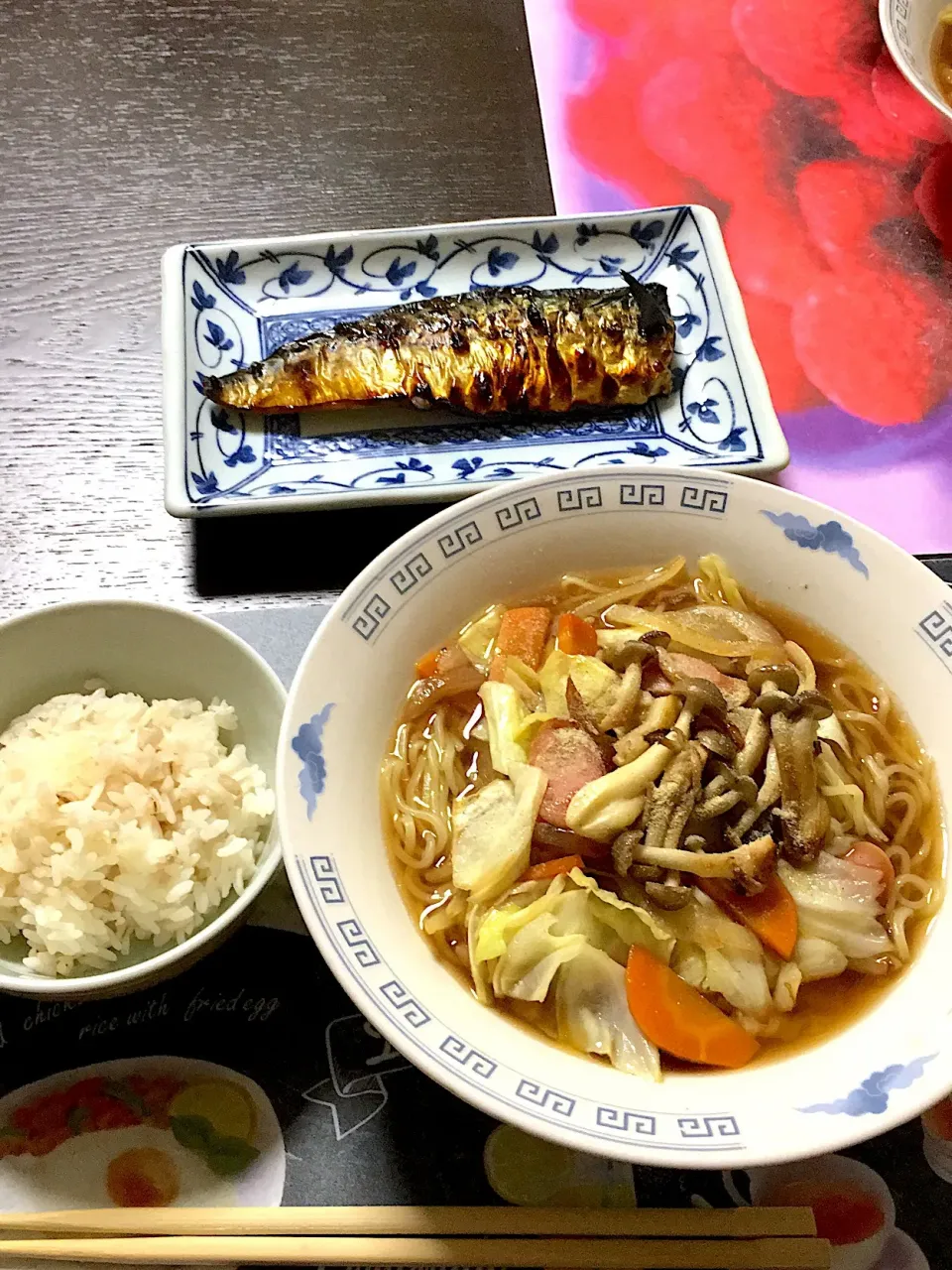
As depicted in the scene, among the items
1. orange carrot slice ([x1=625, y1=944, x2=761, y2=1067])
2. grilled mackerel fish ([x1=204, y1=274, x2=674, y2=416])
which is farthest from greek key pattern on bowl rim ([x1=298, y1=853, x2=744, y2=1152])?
grilled mackerel fish ([x1=204, y1=274, x2=674, y2=416])

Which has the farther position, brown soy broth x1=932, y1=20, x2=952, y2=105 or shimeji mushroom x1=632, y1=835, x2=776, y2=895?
brown soy broth x1=932, y1=20, x2=952, y2=105

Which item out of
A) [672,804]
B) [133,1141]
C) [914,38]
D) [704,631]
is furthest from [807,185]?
[133,1141]

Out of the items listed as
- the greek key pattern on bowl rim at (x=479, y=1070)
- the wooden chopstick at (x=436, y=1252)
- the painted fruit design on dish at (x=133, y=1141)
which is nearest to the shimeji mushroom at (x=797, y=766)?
the greek key pattern on bowl rim at (x=479, y=1070)

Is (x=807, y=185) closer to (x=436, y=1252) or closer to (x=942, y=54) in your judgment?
(x=942, y=54)

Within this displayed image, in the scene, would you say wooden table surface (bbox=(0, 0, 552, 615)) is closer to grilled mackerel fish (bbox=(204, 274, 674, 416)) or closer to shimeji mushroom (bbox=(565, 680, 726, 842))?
grilled mackerel fish (bbox=(204, 274, 674, 416))

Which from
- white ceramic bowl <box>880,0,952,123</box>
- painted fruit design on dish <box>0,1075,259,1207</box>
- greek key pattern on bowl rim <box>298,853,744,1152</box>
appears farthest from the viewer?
white ceramic bowl <box>880,0,952,123</box>

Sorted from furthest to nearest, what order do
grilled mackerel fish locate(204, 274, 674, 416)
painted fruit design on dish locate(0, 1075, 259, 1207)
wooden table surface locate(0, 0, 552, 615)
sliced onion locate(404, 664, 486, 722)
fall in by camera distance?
grilled mackerel fish locate(204, 274, 674, 416), wooden table surface locate(0, 0, 552, 615), sliced onion locate(404, 664, 486, 722), painted fruit design on dish locate(0, 1075, 259, 1207)

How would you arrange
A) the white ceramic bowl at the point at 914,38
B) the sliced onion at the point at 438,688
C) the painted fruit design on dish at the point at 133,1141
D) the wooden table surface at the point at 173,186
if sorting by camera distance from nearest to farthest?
the painted fruit design on dish at the point at 133,1141
the sliced onion at the point at 438,688
the wooden table surface at the point at 173,186
the white ceramic bowl at the point at 914,38

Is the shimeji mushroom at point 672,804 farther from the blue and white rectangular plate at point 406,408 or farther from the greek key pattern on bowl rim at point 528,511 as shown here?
the blue and white rectangular plate at point 406,408
